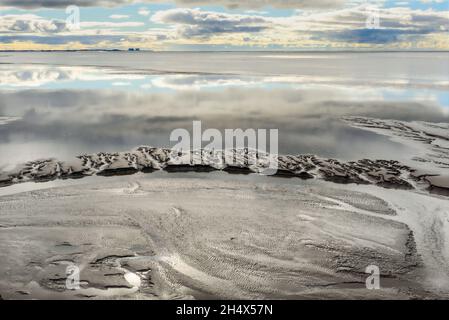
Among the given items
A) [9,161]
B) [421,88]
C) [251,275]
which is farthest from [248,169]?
[421,88]

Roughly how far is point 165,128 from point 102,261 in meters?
13.1

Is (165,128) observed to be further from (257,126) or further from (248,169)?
(248,169)

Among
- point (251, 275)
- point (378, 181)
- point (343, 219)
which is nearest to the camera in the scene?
point (251, 275)

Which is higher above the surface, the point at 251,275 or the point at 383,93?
the point at 383,93

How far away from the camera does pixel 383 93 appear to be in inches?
1431

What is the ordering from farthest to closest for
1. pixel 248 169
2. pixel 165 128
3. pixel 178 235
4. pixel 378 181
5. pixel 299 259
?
pixel 165 128 < pixel 248 169 < pixel 378 181 < pixel 178 235 < pixel 299 259

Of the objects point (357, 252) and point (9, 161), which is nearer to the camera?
point (357, 252)

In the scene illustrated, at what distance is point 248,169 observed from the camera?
14.7m

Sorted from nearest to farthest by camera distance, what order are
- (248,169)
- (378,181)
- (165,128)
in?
(378,181) < (248,169) < (165,128)

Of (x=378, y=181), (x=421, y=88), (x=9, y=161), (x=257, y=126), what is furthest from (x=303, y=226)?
(x=421, y=88)

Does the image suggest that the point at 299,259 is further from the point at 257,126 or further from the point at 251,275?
the point at 257,126

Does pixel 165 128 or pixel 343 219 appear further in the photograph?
pixel 165 128

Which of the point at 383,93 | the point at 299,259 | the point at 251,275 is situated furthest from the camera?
the point at 383,93

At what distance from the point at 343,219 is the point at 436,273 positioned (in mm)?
2742
